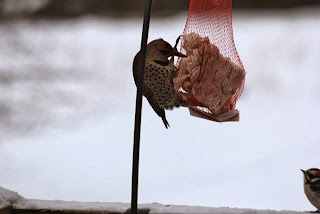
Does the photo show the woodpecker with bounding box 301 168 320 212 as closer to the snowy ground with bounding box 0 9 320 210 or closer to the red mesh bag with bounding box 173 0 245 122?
the red mesh bag with bounding box 173 0 245 122

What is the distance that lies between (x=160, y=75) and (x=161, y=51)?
0.20ft

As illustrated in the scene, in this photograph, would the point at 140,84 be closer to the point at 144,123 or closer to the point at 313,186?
the point at 313,186

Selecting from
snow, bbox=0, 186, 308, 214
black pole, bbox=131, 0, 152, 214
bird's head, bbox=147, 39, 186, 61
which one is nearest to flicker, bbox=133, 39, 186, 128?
bird's head, bbox=147, 39, 186, 61

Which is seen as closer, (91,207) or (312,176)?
(91,207)

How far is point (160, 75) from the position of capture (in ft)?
4.94

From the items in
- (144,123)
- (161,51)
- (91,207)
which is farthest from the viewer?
(144,123)

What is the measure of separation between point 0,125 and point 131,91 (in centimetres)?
103

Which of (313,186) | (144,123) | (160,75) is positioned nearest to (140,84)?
(160,75)

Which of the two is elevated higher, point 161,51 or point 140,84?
point 161,51

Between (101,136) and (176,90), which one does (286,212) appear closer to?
(176,90)

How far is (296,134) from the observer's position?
409cm

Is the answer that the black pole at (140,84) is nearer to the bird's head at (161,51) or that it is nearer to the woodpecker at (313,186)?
the bird's head at (161,51)

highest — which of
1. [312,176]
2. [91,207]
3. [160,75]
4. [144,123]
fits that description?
[144,123]

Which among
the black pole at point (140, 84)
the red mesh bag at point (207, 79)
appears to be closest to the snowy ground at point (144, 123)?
the red mesh bag at point (207, 79)
